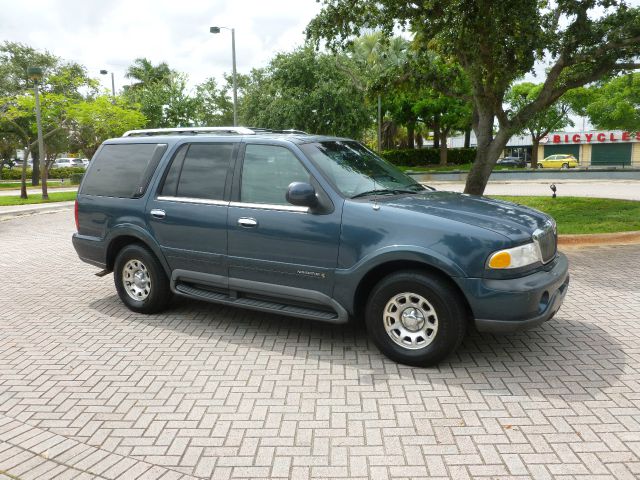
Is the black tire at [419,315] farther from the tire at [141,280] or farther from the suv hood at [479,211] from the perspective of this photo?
the tire at [141,280]

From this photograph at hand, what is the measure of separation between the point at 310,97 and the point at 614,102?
22.9 m

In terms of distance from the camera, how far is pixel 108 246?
6098 mm

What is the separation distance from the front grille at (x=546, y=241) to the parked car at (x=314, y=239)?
0.02 metres

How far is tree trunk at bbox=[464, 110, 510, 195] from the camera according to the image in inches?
523

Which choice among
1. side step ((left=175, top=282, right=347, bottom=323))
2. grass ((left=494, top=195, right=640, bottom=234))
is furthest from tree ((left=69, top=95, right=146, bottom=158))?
side step ((left=175, top=282, right=347, bottom=323))

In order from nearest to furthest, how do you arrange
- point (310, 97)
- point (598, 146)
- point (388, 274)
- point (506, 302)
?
1. point (506, 302)
2. point (388, 274)
3. point (310, 97)
4. point (598, 146)

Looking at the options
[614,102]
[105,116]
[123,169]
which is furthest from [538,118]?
[123,169]

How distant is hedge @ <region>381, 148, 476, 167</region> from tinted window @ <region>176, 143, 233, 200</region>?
1454 inches

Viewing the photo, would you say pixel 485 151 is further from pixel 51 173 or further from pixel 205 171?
pixel 51 173

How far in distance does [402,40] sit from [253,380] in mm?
43223

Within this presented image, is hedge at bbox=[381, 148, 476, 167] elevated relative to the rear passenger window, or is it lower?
elevated

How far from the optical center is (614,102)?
37594mm

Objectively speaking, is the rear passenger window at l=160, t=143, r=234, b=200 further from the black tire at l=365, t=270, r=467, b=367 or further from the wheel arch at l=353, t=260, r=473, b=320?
the black tire at l=365, t=270, r=467, b=367

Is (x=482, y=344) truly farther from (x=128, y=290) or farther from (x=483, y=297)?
(x=128, y=290)
